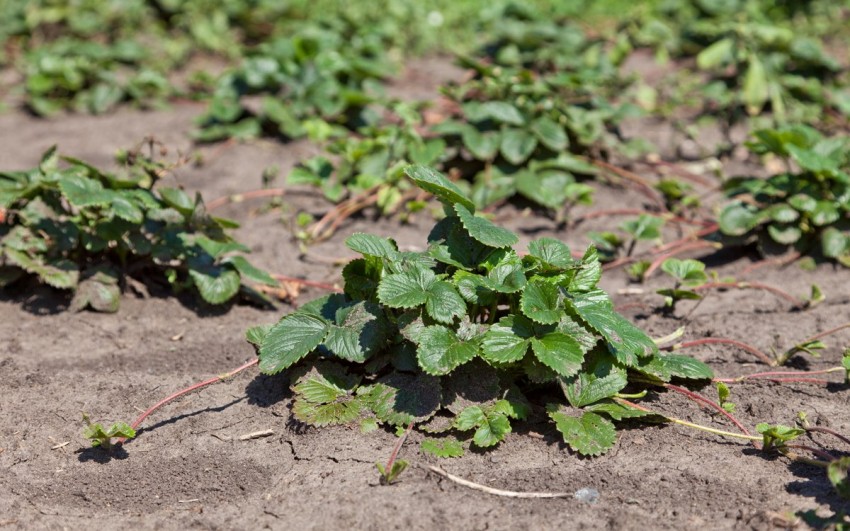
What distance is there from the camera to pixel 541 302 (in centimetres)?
253

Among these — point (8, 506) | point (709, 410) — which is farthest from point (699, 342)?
point (8, 506)

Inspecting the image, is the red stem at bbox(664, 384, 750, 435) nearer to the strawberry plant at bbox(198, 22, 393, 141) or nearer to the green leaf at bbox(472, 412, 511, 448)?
the green leaf at bbox(472, 412, 511, 448)

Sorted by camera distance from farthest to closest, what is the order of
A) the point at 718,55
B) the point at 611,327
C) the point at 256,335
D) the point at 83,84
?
1. the point at 83,84
2. the point at 718,55
3. the point at 256,335
4. the point at 611,327

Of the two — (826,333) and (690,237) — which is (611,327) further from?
(690,237)

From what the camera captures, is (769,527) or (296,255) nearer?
(769,527)

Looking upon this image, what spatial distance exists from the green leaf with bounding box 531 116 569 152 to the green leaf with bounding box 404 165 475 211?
1.88 metres

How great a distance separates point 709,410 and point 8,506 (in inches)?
78.9

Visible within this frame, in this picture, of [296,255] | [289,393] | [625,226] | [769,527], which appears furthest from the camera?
[296,255]

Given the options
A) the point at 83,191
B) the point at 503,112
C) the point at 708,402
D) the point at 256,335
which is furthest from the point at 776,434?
the point at 503,112

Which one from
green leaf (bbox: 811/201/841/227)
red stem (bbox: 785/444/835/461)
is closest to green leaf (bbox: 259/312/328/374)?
red stem (bbox: 785/444/835/461)

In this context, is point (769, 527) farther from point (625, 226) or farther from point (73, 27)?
point (73, 27)

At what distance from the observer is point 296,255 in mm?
4086

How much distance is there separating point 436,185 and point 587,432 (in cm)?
81

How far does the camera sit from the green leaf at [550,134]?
177 inches
